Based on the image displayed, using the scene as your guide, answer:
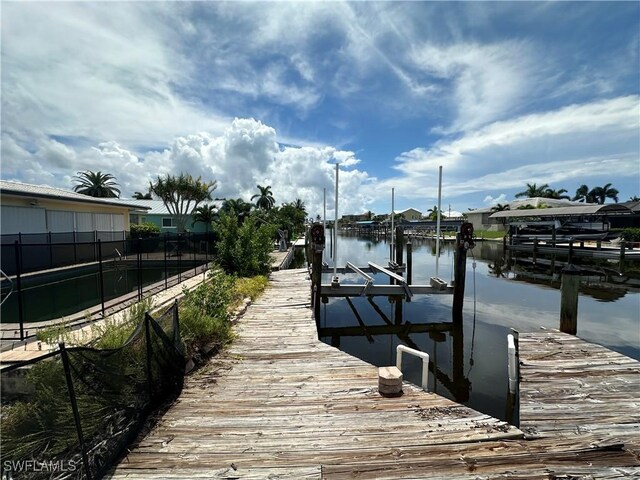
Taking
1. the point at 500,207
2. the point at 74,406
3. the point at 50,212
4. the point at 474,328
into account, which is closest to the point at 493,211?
the point at 500,207

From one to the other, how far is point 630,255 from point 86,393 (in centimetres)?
3215

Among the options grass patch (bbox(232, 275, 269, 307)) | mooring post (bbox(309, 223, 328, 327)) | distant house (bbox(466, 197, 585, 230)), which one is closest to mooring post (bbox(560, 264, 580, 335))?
mooring post (bbox(309, 223, 328, 327))

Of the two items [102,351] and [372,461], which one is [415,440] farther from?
[102,351]

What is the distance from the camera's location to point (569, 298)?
8227 millimetres

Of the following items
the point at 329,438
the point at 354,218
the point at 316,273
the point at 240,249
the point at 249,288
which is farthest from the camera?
the point at 354,218

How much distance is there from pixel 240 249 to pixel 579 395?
11.6m

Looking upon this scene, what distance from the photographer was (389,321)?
11805 millimetres

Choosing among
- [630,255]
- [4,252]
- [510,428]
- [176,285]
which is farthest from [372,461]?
[630,255]

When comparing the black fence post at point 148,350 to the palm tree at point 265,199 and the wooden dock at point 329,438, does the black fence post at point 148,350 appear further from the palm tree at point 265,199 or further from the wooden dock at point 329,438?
the palm tree at point 265,199

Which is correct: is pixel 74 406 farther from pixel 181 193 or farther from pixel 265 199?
pixel 265 199

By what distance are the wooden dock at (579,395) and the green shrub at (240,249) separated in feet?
33.4

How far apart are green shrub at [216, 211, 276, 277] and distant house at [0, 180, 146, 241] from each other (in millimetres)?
9165

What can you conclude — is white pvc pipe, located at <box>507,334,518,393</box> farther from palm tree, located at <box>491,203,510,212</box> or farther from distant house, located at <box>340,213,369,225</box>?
distant house, located at <box>340,213,369,225</box>

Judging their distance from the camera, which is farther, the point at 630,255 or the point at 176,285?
the point at 630,255
